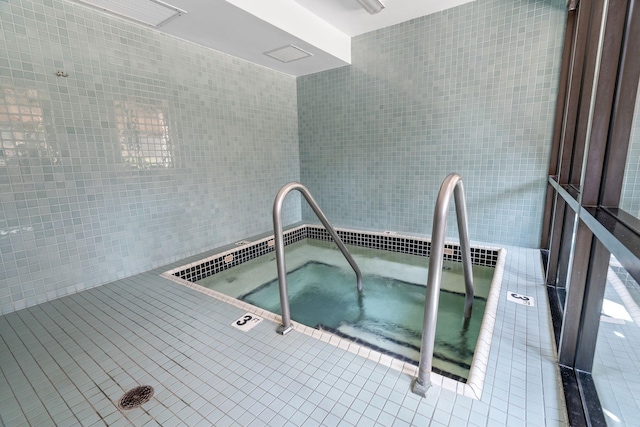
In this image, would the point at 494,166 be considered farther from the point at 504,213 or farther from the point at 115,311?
the point at 115,311

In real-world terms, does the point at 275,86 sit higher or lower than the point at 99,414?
higher

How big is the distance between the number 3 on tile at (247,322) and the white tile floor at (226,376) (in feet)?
0.14

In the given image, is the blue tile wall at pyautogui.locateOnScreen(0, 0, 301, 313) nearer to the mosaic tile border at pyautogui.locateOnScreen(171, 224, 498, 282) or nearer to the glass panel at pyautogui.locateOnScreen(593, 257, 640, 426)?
the mosaic tile border at pyautogui.locateOnScreen(171, 224, 498, 282)

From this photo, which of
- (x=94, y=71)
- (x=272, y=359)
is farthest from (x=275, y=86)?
(x=272, y=359)

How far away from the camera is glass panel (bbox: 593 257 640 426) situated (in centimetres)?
111

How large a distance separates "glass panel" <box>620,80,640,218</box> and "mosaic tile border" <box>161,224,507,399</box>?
3.15 feet

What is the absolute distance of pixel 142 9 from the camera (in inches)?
94.8

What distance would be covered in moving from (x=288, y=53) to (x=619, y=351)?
3.94 meters

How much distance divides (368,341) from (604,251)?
58.2 inches

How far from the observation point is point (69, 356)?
1643mm

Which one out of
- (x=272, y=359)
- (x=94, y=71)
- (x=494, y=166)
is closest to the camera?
(x=272, y=359)

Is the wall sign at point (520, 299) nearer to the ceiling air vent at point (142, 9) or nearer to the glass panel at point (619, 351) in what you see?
the glass panel at point (619, 351)

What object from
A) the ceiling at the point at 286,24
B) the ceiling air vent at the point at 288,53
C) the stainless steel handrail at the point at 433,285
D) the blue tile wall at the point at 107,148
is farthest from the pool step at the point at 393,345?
the ceiling air vent at the point at 288,53

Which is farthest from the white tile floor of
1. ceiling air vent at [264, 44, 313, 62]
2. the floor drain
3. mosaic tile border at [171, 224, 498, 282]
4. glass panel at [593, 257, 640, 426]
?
ceiling air vent at [264, 44, 313, 62]
